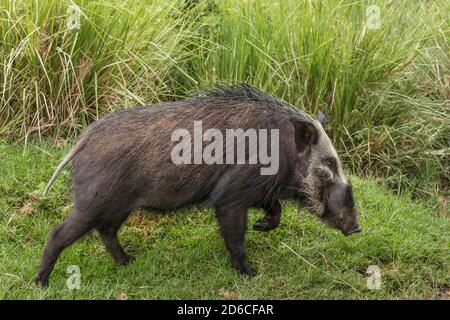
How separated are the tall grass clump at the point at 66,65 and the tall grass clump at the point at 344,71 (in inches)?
29.1

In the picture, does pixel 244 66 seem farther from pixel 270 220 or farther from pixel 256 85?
pixel 270 220

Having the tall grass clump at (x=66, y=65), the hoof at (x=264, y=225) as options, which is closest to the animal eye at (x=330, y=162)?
the hoof at (x=264, y=225)

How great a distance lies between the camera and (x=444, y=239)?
248 inches

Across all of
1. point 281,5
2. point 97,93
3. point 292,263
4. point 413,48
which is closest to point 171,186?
point 292,263

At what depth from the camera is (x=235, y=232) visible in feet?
17.7

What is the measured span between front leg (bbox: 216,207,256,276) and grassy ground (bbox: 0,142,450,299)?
0.30 feet

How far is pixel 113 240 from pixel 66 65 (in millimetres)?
1866

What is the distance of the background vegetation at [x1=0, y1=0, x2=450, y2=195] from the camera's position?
6.81m

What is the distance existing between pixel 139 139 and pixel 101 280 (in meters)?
1.06

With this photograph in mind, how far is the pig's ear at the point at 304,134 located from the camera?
17.6ft

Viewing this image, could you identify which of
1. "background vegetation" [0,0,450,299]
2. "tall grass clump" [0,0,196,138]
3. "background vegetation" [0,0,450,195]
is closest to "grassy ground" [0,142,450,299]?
"background vegetation" [0,0,450,299]

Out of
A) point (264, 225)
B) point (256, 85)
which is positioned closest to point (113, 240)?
point (264, 225)

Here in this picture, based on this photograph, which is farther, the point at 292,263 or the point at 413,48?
the point at 413,48
